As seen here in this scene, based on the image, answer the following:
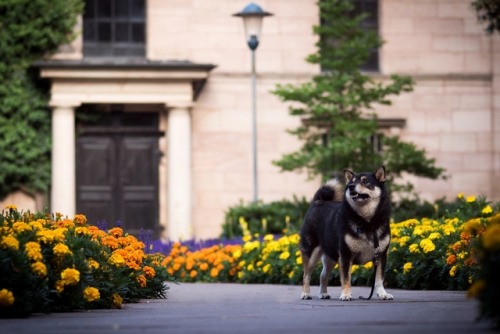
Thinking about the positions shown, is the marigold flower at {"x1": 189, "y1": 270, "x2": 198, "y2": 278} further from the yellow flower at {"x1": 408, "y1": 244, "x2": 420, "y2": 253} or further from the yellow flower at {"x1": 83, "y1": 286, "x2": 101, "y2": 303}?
the yellow flower at {"x1": 83, "y1": 286, "x2": 101, "y2": 303}

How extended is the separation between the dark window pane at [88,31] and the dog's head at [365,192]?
1872 cm

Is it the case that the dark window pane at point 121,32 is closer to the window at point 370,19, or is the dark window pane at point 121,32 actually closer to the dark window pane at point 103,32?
the dark window pane at point 103,32

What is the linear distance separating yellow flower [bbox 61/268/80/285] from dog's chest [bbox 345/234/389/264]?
10.1ft

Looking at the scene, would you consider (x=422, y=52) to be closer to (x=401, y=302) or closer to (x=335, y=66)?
(x=335, y=66)

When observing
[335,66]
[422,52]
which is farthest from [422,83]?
[335,66]

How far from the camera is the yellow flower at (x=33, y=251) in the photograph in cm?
1202

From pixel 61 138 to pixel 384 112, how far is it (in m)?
7.18

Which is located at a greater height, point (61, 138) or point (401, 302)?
point (61, 138)

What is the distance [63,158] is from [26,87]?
168 cm

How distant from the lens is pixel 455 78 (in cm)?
3362

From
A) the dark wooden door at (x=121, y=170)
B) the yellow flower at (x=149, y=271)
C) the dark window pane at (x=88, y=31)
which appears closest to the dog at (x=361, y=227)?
the yellow flower at (x=149, y=271)

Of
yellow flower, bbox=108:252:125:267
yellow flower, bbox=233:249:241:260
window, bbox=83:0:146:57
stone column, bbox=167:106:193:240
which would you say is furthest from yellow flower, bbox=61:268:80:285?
window, bbox=83:0:146:57

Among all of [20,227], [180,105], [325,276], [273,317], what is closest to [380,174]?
[325,276]

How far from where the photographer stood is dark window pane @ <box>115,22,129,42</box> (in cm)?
3247
